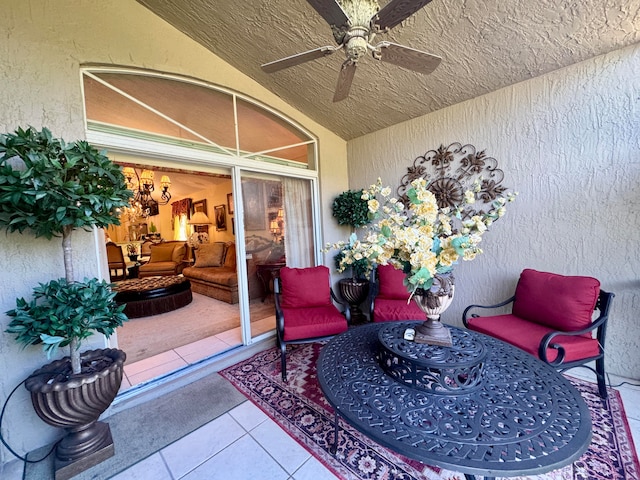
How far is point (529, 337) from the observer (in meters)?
1.95

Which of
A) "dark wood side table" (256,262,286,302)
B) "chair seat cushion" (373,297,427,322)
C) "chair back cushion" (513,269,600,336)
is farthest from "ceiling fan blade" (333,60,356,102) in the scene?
"chair back cushion" (513,269,600,336)

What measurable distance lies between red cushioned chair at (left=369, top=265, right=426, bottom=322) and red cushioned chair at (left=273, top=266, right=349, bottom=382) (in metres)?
0.41

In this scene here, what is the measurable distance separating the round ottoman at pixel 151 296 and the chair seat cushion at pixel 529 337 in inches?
168

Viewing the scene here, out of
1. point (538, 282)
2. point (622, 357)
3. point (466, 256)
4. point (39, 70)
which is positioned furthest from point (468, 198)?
point (39, 70)

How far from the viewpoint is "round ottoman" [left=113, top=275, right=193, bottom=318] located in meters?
3.92

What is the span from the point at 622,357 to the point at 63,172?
431cm

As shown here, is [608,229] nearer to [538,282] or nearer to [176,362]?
[538,282]

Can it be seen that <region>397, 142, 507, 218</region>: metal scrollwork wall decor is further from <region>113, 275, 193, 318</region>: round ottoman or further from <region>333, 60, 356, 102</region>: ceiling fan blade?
<region>113, 275, 193, 318</region>: round ottoman

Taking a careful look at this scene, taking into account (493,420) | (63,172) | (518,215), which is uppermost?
(63,172)

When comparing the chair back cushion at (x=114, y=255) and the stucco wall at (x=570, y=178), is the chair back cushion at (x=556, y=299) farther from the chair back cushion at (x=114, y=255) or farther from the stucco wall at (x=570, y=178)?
the chair back cushion at (x=114, y=255)

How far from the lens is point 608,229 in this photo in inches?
83.9

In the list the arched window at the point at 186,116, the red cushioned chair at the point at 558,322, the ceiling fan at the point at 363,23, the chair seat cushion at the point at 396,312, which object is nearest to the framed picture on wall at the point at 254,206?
the arched window at the point at 186,116

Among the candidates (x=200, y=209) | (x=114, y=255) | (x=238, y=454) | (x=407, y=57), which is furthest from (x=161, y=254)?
(x=407, y=57)

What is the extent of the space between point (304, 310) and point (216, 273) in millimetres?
2778
